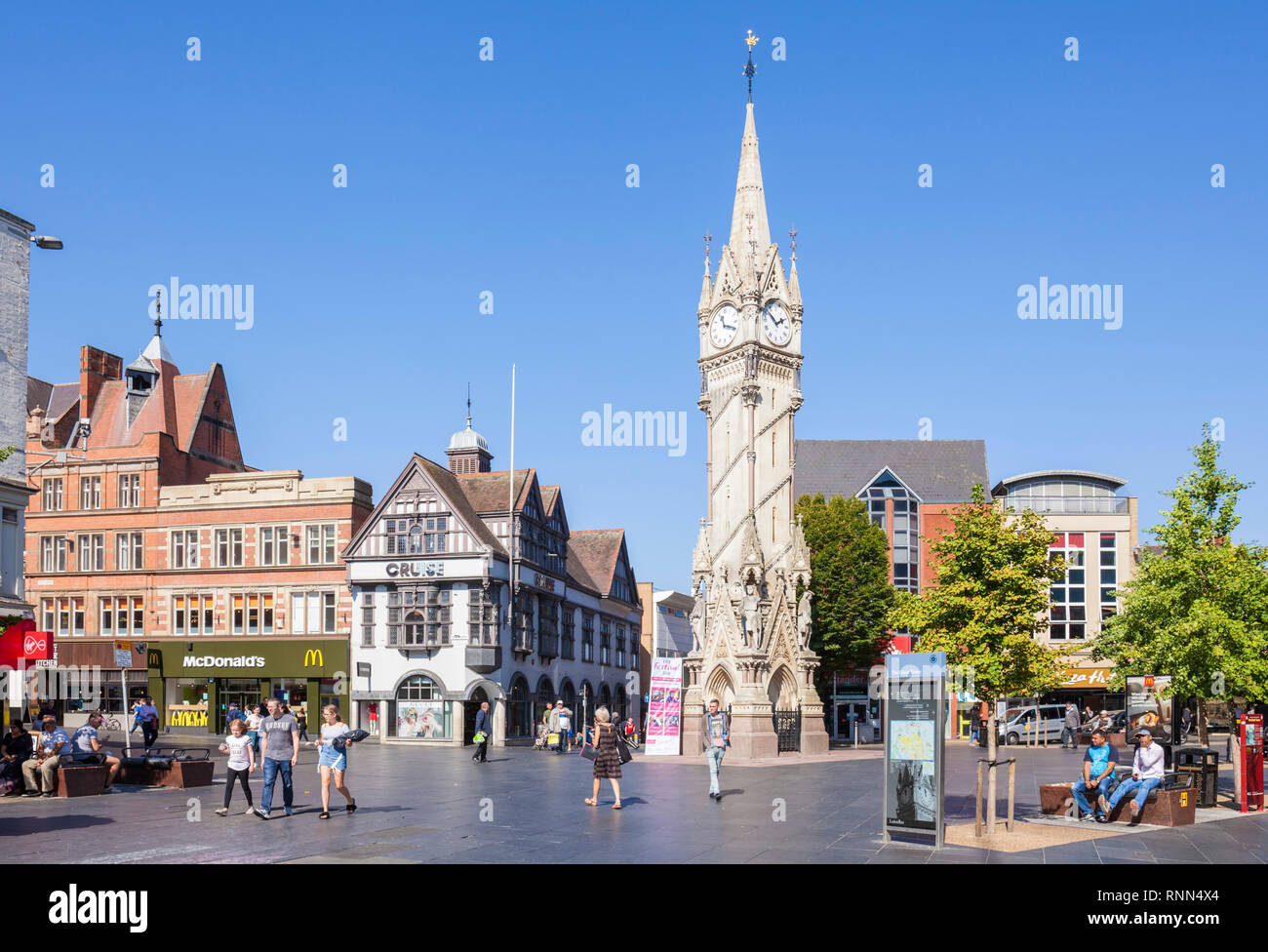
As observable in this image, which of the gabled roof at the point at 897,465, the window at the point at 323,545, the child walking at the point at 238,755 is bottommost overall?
the child walking at the point at 238,755

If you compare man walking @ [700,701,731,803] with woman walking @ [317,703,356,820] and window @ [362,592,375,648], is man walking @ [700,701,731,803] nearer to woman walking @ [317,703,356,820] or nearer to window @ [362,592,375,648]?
woman walking @ [317,703,356,820]

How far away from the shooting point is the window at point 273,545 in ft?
186

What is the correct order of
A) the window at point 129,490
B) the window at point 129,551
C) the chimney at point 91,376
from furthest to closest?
the chimney at point 91,376 → the window at point 129,490 → the window at point 129,551

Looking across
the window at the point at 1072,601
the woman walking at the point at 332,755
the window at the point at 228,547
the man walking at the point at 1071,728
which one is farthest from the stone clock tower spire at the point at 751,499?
the window at the point at 1072,601

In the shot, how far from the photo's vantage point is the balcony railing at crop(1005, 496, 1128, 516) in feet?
224

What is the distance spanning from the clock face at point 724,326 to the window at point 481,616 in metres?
16.0

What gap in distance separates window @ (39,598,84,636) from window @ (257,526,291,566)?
992 centimetres

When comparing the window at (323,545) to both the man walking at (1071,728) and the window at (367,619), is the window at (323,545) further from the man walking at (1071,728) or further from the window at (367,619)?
the man walking at (1071,728)

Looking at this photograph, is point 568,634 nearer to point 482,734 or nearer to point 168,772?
point 482,734

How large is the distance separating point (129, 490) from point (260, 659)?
11229 millimetres

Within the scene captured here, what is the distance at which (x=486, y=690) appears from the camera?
53.0 meters

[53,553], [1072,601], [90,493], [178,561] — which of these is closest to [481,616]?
[178,561]

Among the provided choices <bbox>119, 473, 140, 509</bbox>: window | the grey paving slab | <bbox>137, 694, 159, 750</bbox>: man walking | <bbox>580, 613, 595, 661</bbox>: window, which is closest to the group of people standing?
the grey paving slab
